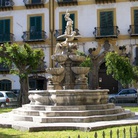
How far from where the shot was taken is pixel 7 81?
3095 centimetres

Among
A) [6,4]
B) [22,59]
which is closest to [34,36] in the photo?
[6,4]

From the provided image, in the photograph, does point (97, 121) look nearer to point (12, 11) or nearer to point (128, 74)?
point (128, 74)

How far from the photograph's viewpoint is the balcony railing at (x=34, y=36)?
29719 millimetres

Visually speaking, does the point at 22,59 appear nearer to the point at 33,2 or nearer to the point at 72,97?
the point at 33,2

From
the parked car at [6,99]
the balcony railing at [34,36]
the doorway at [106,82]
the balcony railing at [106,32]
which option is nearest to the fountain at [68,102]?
the parked car at [6,99]

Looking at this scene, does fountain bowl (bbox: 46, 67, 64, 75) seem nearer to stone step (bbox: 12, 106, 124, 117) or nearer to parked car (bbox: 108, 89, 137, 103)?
stone step (bbox: 12, 106, 124, 117)

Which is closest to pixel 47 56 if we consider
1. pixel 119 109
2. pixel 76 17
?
pixel 76 17

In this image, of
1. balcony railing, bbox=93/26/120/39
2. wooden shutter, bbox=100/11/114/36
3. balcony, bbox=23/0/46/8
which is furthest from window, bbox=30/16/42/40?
wooden shutter, bbox=100/11/114/36

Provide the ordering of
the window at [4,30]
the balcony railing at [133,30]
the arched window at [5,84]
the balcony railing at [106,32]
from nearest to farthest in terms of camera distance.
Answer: the balcony railing at [133,30] < the balcony railing at [106,32] < the window at [4,30] < the arched window at [5,84]

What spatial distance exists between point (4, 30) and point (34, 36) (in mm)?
3228

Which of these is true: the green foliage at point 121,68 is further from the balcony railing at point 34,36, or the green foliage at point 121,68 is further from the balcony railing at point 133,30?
the balcony railing at point 34,36

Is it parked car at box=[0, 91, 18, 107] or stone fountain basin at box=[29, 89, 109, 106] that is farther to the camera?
parked car at box=[0, 91, 18, 107]

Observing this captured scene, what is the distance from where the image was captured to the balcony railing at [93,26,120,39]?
2811 centimetres

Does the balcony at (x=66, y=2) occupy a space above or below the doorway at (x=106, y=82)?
above
